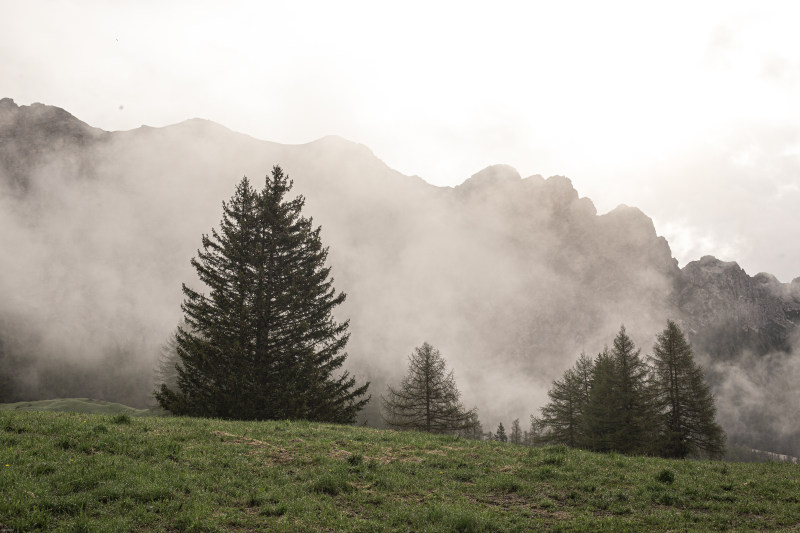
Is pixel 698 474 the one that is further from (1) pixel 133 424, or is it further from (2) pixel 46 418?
(2) pixel 46 418

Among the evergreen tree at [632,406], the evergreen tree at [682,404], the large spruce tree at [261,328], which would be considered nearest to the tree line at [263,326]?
the large spruce tree at [261,328]

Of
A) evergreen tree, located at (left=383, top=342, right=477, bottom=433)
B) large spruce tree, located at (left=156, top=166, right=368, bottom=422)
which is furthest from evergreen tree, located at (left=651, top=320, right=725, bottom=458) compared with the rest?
large spruce tree, located at (left=156, top=166, right=368, bottom=422)

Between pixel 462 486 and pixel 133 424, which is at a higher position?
pixel 133 424

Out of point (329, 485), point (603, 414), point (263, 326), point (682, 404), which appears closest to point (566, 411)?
point (603, 414)

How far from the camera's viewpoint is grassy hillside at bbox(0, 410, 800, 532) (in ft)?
29.3

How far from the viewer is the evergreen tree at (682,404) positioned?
42.9m

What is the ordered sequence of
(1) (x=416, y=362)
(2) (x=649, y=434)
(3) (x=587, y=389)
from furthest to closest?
1. (3) (x=587, y=389)
2. (1) (x=416, y=362)
3. (2) (x=649, y=434)

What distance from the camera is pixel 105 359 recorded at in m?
170

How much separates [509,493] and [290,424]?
10.1m

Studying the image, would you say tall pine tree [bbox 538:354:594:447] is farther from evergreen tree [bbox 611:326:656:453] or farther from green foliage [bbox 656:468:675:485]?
green foliage [bbox 656:468:675:485]

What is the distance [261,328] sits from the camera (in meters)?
25.8

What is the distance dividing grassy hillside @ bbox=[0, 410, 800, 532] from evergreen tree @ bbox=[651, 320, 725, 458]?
3202 cm

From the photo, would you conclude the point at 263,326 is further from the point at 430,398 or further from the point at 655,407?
the point at 655,407

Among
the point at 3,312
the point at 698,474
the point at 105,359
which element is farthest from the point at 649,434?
the point at 3,312
